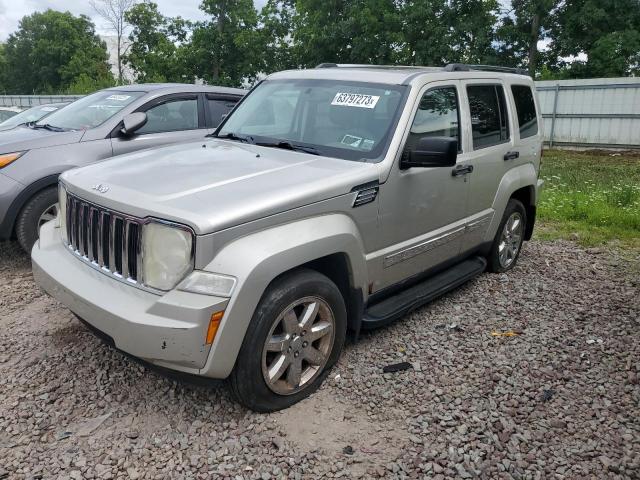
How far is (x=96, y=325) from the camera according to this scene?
292cm

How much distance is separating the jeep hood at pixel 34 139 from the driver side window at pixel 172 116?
0.70m

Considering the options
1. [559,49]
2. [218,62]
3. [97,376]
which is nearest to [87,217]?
[97,376]

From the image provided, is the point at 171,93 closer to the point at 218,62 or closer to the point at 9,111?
the point at 9,111

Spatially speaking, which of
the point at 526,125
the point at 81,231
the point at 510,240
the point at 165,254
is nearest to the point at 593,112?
the point at 526,125

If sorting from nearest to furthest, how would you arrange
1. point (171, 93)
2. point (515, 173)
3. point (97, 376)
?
1. point (97, 376)
2. point (515, 173)
3. point (171, 93)

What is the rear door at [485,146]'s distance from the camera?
4574 mm

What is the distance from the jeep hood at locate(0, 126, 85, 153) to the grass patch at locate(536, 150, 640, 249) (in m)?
5.62

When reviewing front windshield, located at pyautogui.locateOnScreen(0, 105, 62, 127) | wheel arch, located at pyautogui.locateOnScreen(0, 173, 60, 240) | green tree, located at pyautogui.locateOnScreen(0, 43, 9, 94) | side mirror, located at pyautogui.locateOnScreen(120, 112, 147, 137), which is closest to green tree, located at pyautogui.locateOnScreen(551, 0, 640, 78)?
front windshield, located at pyautogui.locateOnScreen(0, 105, 62, 127)

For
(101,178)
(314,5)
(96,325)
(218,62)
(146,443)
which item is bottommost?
(146,443)

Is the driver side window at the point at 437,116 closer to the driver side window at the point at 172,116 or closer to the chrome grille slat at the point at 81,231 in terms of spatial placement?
the chrome grille slat at the point at 81,231

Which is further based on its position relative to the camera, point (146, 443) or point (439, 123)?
point (439, 123)

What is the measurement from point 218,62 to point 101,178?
31.4 m

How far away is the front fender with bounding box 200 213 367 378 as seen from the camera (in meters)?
2.71

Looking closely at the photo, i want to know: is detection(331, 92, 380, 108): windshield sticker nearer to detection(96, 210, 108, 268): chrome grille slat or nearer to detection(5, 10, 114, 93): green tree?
detection(96, 210, 108, 268): chrome grille slat
